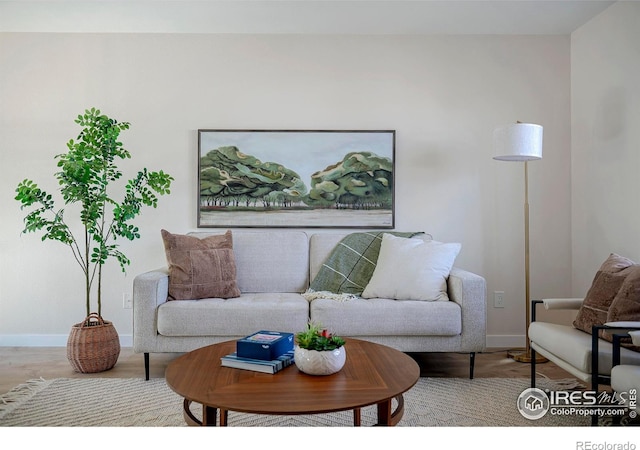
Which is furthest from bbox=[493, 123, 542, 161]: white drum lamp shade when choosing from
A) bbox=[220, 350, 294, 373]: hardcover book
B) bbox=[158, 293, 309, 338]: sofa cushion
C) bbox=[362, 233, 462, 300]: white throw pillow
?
bbox=[220, 350, 294, 373]: hardcover book

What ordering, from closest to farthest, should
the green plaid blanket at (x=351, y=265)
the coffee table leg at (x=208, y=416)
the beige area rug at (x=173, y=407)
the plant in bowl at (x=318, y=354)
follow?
the coffee table leg at (x=208, y=416) → the plant in bowl at (x=318, y=354) → the beige area rug at (x=173, y=407) → the green plaid blanket at (x=351, y=265)

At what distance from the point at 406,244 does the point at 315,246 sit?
679 millimetres

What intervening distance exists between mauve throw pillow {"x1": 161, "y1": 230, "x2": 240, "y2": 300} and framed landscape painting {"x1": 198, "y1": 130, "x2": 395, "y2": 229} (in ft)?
1.78

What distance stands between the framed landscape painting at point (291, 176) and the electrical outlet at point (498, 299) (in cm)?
101

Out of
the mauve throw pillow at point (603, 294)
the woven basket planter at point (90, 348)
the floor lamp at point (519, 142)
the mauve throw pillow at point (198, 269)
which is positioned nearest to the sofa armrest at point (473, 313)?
the mauve throw pillow at point (603, 294)

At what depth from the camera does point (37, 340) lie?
351cm

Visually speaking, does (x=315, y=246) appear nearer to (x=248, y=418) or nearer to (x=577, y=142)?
(x=248, y=418)

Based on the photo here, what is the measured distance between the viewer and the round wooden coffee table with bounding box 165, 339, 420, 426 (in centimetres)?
137

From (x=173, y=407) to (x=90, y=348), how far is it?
0.87m

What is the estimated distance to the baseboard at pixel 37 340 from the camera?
3506mm

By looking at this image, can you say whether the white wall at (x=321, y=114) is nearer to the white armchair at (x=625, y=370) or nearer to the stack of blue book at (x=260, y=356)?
the white armchair at (x=625, y=370)

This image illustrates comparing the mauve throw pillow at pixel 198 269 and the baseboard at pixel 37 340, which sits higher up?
the mauve throw pillow at pixel 198 269

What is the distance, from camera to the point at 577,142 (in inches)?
137
